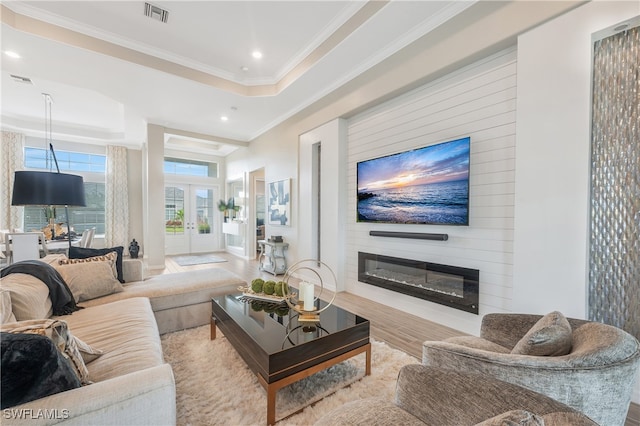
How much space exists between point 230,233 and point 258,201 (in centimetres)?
131

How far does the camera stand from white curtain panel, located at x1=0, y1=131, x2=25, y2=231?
18.5 feet

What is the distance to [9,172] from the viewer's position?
572 centimetres

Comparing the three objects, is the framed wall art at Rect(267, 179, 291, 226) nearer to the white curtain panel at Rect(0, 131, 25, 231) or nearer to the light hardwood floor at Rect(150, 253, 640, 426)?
the light hardwood floor at Rect(150, 253, 640, 426)

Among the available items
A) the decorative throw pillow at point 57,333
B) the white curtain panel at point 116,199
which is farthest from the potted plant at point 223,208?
the decorative throw pillow at point 57,333

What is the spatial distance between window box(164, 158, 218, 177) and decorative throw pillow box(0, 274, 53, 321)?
6.26 m

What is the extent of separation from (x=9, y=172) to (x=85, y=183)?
1.37m

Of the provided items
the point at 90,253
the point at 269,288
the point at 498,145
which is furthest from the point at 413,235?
the point at 90,253

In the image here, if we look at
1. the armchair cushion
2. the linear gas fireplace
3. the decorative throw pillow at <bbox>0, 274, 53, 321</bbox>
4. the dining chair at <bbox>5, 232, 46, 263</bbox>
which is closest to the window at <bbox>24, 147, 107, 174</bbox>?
the dining chair at <bbox>5, 232, 46, 263</bbox>

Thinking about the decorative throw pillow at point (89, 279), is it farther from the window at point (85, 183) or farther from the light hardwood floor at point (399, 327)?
the window at point (85, 183)

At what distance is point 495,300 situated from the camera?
8.07ft

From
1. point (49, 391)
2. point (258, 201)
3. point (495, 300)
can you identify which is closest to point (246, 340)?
point (49, 391)

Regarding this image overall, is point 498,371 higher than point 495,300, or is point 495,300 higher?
point 498,371

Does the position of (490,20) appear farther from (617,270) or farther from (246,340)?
(246,340)

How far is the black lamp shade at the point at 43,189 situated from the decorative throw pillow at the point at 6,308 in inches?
81.1
